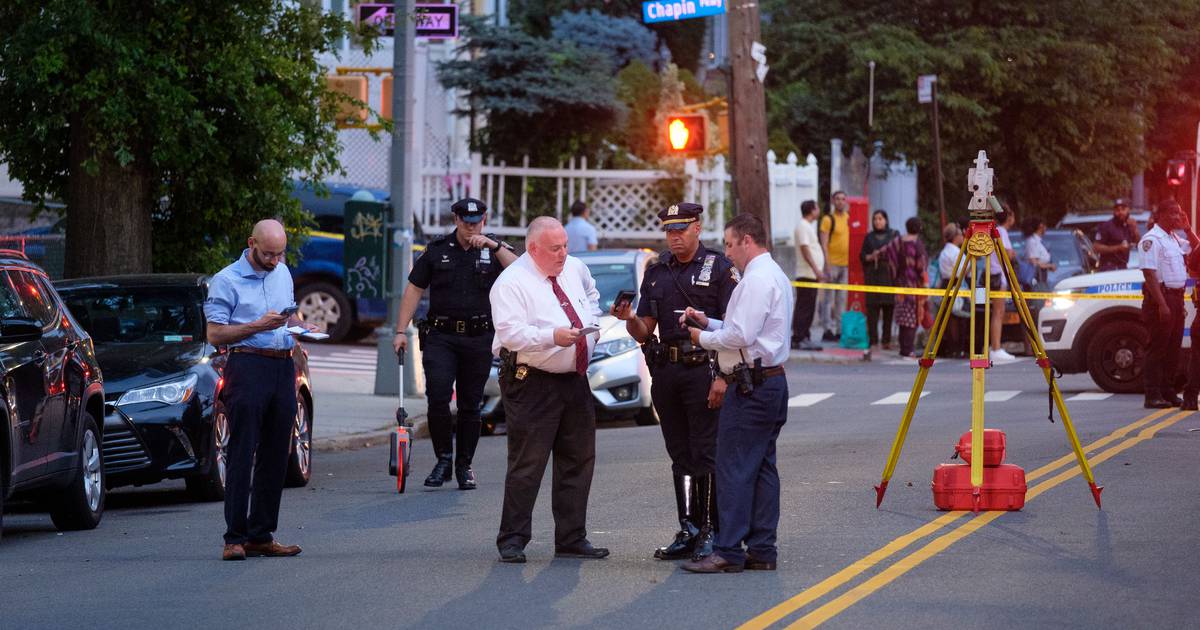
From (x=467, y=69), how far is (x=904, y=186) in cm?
1253

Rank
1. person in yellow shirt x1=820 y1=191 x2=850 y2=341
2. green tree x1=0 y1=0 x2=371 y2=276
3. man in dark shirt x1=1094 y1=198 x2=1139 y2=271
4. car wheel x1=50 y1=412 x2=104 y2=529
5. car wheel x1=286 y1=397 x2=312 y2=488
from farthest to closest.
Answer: man in dark shirt x1=1094 y1=198 x2=1139 y2=271 → person in yellow shirt x1=820 y1=191 x2=850 y2=341 → green tree x1=0 y1=0 x2=371 y2=276 → car wheel x1=286 y1=397 x2=312 y2=488 → car wheel x1=50 y1=412 x2=104 y2=529

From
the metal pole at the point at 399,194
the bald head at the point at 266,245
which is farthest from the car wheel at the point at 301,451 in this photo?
the metal pole at the point at 399,194

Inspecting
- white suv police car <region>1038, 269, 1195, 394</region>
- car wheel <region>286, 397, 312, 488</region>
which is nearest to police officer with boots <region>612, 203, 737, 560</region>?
car wheel <region>286, 397, 312, 488</region>

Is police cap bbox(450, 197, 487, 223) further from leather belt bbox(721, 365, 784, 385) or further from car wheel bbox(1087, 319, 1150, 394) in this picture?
car wheel bbox(1087, 319, 1150, 394)

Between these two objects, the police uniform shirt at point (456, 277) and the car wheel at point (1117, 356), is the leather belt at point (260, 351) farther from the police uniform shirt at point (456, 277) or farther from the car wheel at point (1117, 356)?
the car wheel at point (1117, 356)

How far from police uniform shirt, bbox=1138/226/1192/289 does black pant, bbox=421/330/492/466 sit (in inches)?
277

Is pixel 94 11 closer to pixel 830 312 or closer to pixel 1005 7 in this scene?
pixel 830 312

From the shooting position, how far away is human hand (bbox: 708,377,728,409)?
9.88 meters

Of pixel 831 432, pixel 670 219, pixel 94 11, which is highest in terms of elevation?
pixel 94 11

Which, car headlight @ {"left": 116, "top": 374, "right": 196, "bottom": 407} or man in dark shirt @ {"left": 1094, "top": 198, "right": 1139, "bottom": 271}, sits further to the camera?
man in dark shirt @ {"left": 1094, "top": 198, "right": 1139, "bottom": 271}

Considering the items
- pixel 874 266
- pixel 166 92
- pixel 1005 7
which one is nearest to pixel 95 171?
pixel 166 92

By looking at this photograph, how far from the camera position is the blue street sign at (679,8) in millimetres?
22797

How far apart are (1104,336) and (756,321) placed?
464 inches

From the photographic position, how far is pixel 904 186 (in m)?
42.7
